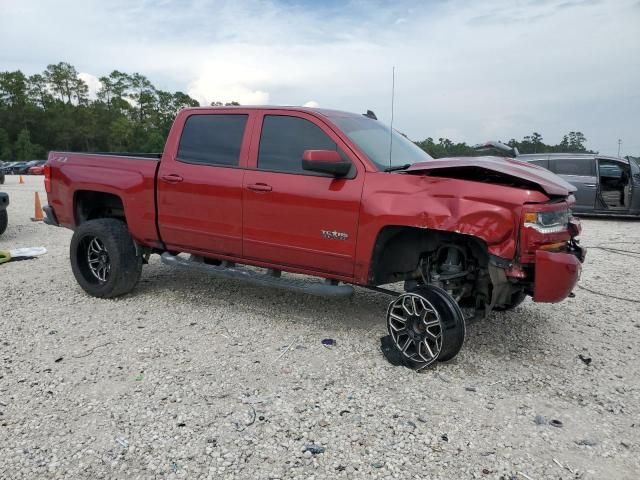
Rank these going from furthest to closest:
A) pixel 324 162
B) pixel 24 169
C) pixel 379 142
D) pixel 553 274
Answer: pixel 24 169, pixel 379 142, pixel 324 162, pixel 553 274

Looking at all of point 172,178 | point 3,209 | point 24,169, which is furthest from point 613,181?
point 24,169

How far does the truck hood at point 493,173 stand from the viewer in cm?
358

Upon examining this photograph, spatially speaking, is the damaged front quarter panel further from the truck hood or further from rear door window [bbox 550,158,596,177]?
rear door window [bbox 550,158,596,177]

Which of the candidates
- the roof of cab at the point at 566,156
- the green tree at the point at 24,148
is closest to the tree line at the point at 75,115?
the green tree at the point at 24,148

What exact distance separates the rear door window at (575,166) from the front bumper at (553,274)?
33.6ft

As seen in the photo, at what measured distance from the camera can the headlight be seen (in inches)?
138

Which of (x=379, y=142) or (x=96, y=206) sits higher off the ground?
(x=379, y=142)

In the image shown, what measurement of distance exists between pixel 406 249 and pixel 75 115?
76.6 m

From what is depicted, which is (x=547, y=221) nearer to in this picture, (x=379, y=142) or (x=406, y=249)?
(x=406, y=249)

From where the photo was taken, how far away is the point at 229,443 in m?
2.94

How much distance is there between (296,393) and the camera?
3.52 metres

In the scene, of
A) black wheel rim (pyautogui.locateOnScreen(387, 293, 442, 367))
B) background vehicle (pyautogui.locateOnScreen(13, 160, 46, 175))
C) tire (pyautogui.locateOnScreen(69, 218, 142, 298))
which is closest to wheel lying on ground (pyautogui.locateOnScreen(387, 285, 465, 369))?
black wheel rim (pyautogui.locateOnScreen(387, 293, 442, 367))

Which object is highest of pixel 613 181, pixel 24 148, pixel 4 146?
pixel 4 146

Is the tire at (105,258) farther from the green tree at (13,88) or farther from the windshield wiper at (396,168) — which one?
the green tree at (13,88)
